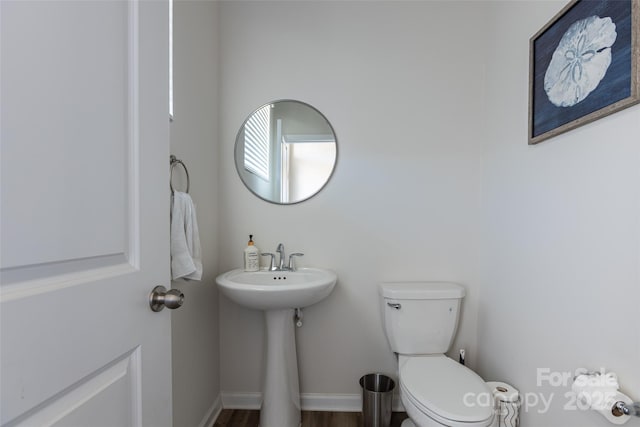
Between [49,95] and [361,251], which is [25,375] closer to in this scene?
[49,95]

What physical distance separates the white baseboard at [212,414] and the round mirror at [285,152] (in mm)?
1170

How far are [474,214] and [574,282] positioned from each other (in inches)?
29.8

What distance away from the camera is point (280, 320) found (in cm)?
161

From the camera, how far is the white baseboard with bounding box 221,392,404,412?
1.85 meters

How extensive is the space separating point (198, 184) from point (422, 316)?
131 centimetres

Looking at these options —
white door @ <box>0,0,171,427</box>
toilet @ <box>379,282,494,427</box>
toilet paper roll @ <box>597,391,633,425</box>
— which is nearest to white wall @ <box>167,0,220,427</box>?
white door @ <box>0,0,171,427</box>

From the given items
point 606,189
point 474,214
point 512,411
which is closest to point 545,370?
point 512,411

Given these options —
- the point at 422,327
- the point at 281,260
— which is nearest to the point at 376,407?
the point at 422,327

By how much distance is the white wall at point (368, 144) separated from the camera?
1799 millimetres

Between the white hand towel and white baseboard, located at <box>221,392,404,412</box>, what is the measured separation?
3.39 feet

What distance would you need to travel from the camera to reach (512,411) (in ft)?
4.32

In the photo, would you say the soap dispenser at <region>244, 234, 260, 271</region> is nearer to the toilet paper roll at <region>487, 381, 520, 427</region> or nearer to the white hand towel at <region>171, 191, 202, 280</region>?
the white hand towel at <region>171, 191, 202, 280</region>

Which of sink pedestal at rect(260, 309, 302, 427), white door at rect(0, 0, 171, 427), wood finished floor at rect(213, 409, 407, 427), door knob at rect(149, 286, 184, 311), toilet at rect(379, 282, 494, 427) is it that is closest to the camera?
white door at rect(0, 0, 171, 427)

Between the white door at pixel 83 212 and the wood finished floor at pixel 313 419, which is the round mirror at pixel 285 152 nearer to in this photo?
the white door at pixel 83 212
